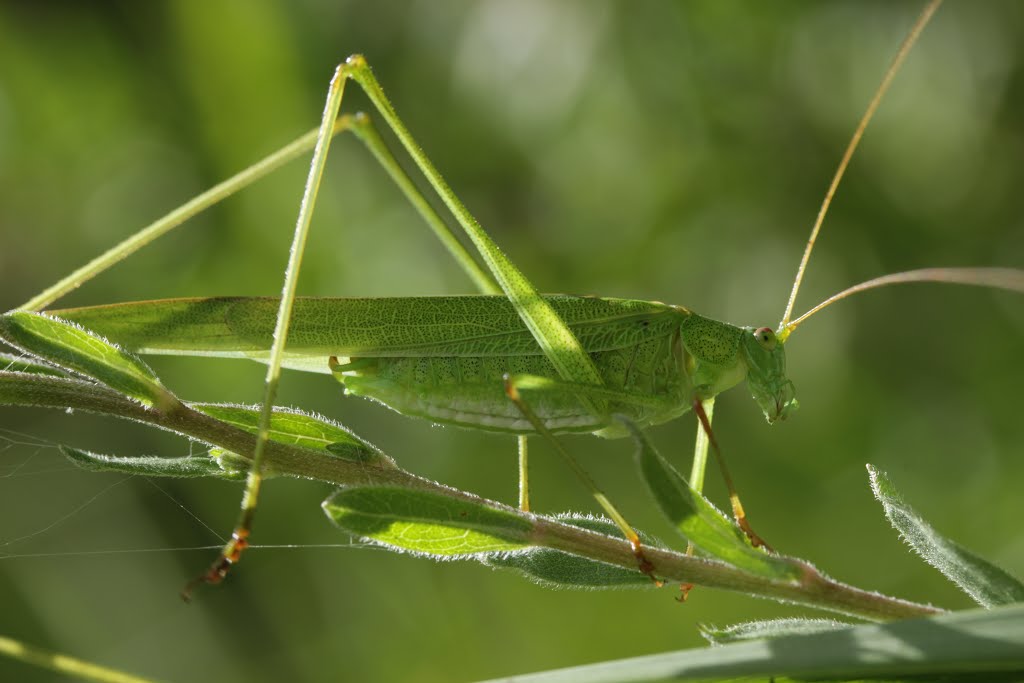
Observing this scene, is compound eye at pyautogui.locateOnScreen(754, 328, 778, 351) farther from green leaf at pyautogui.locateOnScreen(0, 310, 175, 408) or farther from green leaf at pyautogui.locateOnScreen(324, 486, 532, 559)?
green leaf at pyautogui.locateOnScreen(0, 310, 175, 408)

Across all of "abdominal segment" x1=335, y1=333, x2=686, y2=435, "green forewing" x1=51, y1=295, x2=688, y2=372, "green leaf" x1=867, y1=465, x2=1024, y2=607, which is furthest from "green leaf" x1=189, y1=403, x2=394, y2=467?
"green leaf" x1=867, y1=465, x2=1024, y2=607

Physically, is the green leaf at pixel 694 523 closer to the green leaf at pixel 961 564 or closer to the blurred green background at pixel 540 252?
the green leaf at pixel 961 564

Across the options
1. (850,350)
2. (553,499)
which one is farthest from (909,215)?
(553,499)

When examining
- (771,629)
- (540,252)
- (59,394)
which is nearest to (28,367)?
(59,394)

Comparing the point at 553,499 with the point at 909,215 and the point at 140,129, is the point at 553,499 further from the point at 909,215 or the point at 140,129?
the point at 140,129

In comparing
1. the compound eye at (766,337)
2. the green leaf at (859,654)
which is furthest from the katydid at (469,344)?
the green leaf at (859,654)

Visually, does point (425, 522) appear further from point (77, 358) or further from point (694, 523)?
point (77, 358)
